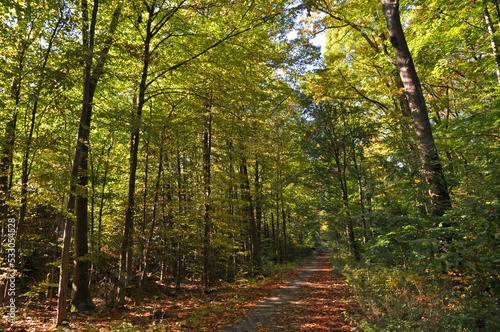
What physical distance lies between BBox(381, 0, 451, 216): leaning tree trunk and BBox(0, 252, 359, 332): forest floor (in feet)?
11.7

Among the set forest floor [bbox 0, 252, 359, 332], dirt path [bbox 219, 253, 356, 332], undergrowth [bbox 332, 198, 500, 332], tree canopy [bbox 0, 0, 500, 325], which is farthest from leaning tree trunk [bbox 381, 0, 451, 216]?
dirt path [bbox 219, 253, 356, 332]

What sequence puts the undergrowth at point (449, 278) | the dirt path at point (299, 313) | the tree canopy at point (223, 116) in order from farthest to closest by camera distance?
the dirt path at point (299, 313) < the tree canopy at point (223, 116) < the undergrowth at point (449, 278)

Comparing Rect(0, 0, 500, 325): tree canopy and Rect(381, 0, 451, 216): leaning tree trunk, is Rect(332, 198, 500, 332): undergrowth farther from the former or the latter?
Rect(381, 0, 451, 216): leaning tree trunk

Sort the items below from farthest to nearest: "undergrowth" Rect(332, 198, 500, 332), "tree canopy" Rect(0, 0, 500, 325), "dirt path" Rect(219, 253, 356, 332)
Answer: "dirt path" Rect(219, 253, 356, 332)
"tree canopy" Rect(0, 0, 500, 325)
"undergrowth" Rect(332, 198, 500, 332)

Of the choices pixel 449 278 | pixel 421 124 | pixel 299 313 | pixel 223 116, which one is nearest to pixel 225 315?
pixel 299 313

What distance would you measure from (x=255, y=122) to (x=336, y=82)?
4.35 meters

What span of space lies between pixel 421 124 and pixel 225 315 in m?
7.70

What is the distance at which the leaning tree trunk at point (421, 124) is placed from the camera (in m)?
5.65

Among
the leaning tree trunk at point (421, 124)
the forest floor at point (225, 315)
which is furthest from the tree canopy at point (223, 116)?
the forest floor at point (225, 315)

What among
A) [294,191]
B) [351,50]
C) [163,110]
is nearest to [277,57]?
[351,50]

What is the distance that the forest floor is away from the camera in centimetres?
655

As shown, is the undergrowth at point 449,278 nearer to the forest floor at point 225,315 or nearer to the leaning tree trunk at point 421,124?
the leaning tree trunk at point 421,124

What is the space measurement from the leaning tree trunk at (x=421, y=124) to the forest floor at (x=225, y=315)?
3.55 m

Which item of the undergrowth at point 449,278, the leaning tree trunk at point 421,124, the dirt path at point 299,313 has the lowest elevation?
the dirt path at point 299,313
